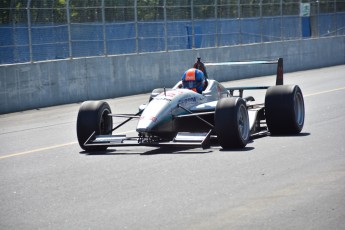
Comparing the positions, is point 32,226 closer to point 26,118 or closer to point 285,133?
point 285,133

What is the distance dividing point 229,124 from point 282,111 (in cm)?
169

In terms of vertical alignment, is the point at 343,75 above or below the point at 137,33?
below

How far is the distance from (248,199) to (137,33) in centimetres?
1862

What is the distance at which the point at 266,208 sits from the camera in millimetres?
8180

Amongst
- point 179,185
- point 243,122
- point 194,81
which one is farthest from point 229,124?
point 179,185

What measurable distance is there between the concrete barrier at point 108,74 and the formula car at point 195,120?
8.83m

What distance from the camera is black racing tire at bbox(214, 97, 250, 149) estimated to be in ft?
38.6

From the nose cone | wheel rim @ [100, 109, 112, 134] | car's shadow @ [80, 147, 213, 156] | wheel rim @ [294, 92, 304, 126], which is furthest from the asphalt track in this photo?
wheel rim @ [100, 109, 112, 134]

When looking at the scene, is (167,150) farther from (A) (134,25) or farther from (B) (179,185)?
(A) (134,25)

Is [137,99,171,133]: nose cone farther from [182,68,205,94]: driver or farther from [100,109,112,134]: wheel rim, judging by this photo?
[182,68,205,94]: driver

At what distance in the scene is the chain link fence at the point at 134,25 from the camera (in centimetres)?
2303

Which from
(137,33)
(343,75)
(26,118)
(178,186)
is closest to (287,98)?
(178,186)

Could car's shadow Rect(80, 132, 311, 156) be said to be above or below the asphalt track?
below

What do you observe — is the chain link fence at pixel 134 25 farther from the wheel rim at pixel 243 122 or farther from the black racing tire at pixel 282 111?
the wheel rim at pixel 243 122
